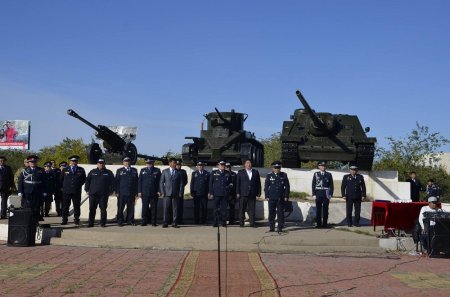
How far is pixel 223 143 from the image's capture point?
22.7m

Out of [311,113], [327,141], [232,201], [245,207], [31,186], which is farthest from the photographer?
[327,141]

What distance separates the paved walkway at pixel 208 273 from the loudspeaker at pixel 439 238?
29cm

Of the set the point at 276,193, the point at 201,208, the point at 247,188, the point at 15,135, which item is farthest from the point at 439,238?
the point at 15,135

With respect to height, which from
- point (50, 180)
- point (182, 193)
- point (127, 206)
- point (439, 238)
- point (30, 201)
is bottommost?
point (439, 238)

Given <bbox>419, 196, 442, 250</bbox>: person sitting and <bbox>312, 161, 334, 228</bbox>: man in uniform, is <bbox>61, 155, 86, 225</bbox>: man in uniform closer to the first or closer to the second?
<bbox>312, 161, 334, 228</bbox>: man in uniform

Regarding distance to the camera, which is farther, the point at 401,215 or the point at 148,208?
the point at 148,208

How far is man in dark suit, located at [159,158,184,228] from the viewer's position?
14.4 m

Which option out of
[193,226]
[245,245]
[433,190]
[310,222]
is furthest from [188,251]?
[433,190]

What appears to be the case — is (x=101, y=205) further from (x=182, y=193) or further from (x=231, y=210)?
(x=231, y=210)

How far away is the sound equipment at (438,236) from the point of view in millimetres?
11727

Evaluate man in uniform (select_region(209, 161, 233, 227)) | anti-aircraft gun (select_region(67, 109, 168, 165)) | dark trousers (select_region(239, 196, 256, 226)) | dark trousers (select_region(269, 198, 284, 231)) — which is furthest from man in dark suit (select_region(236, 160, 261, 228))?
anti-aircraft gun (select_region(67, 109, 168, 165))

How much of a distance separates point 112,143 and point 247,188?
907 cm

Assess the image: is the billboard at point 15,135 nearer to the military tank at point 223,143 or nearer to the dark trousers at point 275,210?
the military tank at point 223,143

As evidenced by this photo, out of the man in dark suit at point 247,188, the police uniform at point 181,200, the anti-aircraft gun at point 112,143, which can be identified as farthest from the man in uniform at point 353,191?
the anti-aircraft gun at point 112,143
